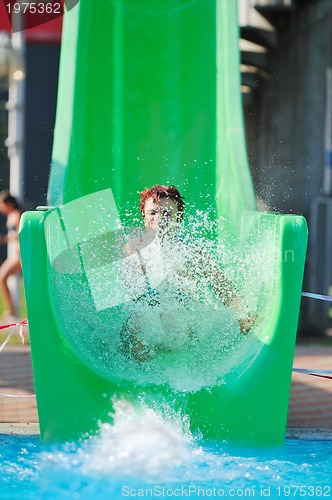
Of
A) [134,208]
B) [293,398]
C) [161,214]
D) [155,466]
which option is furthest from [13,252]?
[155,466]

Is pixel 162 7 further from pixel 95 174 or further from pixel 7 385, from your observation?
pixel 7 385

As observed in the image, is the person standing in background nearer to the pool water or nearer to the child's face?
the child's face

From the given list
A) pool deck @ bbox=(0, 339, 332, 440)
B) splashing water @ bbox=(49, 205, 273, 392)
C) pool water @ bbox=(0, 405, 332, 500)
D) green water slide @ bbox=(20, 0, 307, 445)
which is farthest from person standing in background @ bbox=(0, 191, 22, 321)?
pool water @ bbox=(0, 405, 332, 500)

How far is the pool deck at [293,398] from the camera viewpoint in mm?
2764

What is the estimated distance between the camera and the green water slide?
246 cm

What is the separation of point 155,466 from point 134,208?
179 cm

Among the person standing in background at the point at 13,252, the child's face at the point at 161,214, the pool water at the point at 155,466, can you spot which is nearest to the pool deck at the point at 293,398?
the pool water at the point at 155,466

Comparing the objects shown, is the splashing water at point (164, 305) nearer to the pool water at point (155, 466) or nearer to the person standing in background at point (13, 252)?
the pool water at point (155, 466)

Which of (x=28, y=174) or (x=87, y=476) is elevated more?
(x=28, y=174)

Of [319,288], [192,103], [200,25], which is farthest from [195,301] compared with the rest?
[319,288]

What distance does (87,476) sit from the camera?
2154mm

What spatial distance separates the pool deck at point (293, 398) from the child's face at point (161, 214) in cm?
87

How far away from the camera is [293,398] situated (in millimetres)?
3354

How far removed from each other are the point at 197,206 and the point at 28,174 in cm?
367
